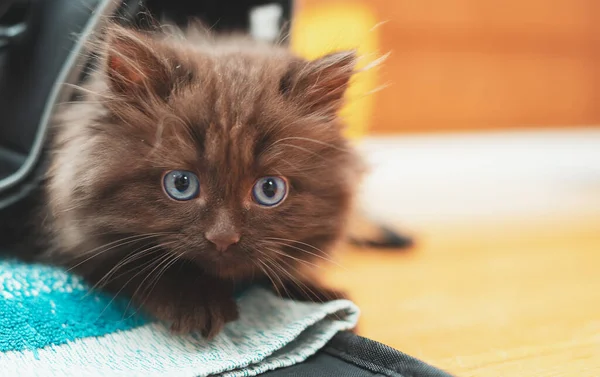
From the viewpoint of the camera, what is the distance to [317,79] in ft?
4.07

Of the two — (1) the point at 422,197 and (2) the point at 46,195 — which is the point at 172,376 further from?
(1) the point at 422,197

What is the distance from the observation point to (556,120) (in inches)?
154

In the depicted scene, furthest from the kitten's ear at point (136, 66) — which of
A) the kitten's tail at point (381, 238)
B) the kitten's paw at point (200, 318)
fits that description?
the kitten's tail at point (381, 238)

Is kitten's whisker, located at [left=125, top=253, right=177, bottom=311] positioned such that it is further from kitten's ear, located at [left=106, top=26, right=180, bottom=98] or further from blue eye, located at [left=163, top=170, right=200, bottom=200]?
kitten's ear, located at [left=106, top=26, right=180, bottom=98]

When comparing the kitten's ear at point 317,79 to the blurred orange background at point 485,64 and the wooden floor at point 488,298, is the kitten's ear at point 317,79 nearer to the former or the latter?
the wooden floor at point 488,298

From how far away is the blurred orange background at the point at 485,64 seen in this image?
330cm

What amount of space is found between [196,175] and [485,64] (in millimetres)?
2878

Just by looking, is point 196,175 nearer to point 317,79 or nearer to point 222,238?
point 222,238

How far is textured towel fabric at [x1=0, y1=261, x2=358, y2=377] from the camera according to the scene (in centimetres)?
104

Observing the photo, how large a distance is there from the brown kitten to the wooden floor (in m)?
0.31

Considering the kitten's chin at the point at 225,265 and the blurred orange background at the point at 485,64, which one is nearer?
the kitten's chin at the point at 225,265

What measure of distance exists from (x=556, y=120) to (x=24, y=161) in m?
3.46

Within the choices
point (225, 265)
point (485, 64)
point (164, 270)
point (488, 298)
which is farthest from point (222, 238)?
point (485, 64)

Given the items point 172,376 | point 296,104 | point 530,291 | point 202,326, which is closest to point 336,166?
point 296,104
